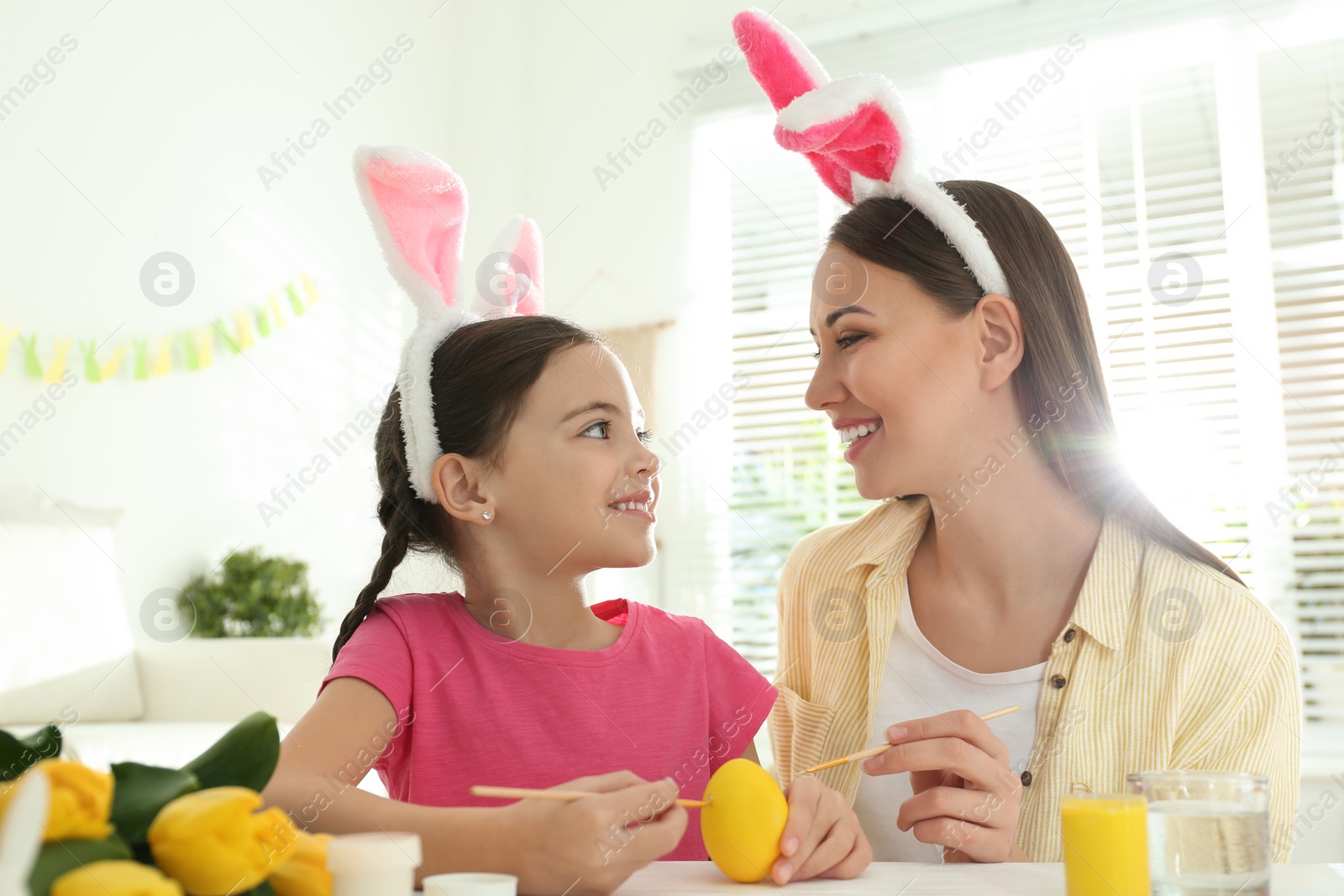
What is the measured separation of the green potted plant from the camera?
329cm

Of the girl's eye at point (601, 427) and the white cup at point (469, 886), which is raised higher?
the girl's eye at point (601, 427)

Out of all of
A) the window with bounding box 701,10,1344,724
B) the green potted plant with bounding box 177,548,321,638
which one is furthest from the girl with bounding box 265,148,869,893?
the window with bounding box 701,10,1344,724

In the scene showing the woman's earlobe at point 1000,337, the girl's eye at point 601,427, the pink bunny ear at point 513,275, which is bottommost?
the girl's eye at point 601,427

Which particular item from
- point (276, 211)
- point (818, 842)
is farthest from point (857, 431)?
point (276, 211)

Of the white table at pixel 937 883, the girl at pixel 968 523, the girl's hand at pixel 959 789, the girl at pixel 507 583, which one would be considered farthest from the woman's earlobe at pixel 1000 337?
the white table at pixel 937 883

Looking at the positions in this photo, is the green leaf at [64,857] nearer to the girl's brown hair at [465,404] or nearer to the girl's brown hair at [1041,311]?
the girl's brown hair at [465,404]

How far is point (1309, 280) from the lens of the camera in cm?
343

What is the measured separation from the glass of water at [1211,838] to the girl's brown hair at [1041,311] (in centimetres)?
79

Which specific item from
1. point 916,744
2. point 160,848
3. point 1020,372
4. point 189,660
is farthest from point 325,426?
point 160,848

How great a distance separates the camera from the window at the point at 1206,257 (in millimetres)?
3367

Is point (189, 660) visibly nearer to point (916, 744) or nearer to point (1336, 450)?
point (916, 744)

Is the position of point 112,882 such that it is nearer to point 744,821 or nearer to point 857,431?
point 744,821

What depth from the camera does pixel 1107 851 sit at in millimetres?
622

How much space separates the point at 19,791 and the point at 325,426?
370 centimetres
